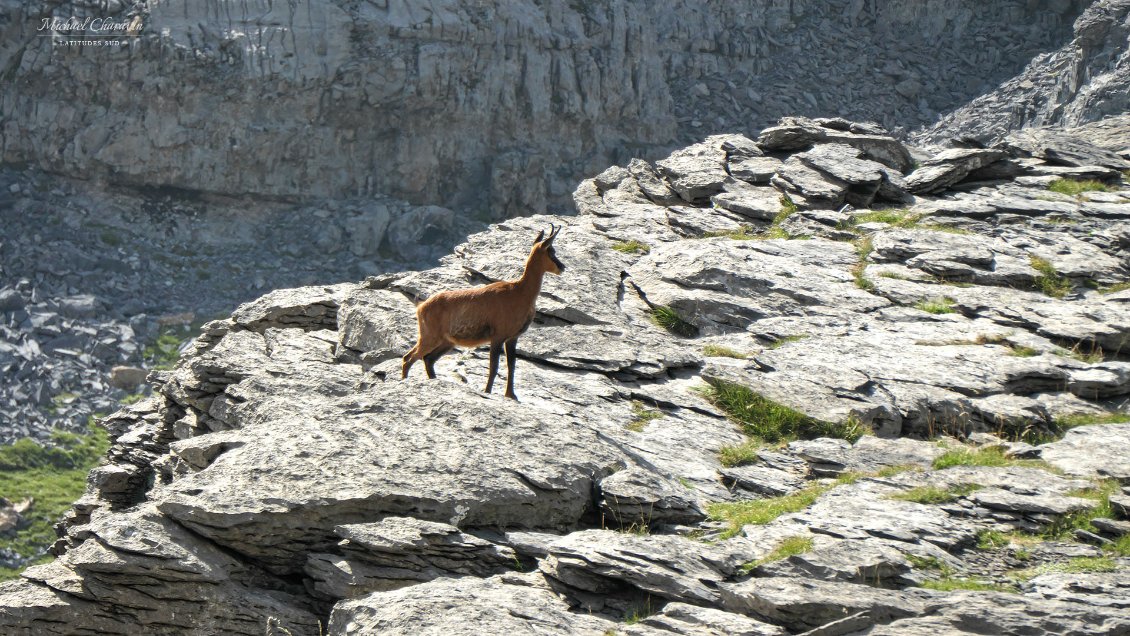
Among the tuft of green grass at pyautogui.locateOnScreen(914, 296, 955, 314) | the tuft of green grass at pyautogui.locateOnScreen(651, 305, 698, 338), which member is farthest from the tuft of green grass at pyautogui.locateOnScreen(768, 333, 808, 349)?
the tuft of green grass at pyautogui.locateOnScreen(914, 296, 955, 314)

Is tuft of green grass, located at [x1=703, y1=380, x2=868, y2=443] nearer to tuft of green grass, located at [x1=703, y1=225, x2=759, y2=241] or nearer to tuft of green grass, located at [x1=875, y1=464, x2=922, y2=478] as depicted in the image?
tuft of green grass, located at [x1=875, y1=464, x2=922, y2=478]

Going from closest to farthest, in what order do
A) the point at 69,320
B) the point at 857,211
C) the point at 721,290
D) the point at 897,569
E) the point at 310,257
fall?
1. the point at 897,569
2. the point at 721,290
3. the point at 857,211
4. the point at 69,320
5. the point at 310,257

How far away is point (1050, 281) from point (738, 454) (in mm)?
8880

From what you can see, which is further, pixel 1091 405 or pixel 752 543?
pixel 1091 405

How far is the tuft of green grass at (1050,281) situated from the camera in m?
20.7

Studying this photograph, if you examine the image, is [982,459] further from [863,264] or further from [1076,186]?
[1076,186]

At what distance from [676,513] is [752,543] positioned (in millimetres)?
1235

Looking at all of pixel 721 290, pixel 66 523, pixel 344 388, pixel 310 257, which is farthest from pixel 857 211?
pixel 310 257

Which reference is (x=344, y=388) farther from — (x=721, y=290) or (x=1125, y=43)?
(x=1125, y=43)

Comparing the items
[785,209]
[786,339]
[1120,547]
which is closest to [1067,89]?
[785,209]

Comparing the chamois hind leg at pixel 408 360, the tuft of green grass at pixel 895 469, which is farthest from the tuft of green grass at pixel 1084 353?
the chamois hind leg at pixel 408 360

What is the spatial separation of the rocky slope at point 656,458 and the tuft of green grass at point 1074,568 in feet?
0.20

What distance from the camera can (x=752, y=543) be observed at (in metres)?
12.3

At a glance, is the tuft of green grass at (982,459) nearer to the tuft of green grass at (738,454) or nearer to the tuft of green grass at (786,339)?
the tuft of green grass at (738,454)
